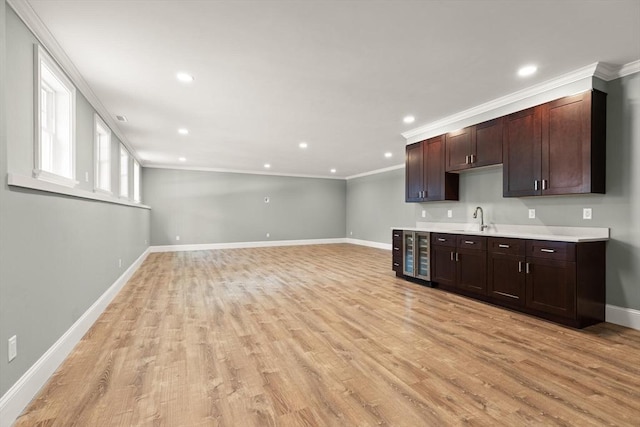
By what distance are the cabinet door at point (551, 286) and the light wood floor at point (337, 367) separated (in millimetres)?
183

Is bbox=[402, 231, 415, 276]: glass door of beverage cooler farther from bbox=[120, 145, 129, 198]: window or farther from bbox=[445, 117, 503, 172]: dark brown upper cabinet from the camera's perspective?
bbox=[120, 145, 129, 198]: window

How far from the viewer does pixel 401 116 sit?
4.54m

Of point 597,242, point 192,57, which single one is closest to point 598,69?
point 597,242

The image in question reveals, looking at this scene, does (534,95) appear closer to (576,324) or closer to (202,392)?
(576,324)

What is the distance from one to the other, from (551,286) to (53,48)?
510 cm

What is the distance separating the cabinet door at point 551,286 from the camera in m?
2.98

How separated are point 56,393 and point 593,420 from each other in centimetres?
319

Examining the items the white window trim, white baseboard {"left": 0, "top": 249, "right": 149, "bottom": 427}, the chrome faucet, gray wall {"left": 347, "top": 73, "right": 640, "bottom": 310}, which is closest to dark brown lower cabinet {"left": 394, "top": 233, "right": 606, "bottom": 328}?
gray wall {"left": 347, "top": 73, "right": 640, "bottom": 310}

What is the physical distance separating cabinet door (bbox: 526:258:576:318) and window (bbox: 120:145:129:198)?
6479 millimetres

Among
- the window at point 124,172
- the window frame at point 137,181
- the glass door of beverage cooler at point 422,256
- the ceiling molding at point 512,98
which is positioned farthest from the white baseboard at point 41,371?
the ceiling molding at point 512,98

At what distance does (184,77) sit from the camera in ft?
10.5

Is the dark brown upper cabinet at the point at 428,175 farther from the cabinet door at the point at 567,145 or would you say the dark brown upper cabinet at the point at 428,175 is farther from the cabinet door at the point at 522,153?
the cabinet door at the point at 567,145

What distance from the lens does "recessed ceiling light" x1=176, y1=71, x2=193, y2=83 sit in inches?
124

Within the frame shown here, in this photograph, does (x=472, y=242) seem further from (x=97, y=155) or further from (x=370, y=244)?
(x=370, y=244)
